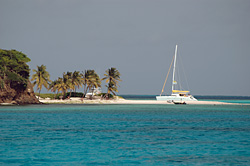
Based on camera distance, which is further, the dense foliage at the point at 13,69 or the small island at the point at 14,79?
the small island at the point at 14,79

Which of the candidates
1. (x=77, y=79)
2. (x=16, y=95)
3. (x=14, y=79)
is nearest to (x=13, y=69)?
(x=14, y=79)

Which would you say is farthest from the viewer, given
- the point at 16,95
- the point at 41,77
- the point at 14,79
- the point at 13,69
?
the point at 41,77

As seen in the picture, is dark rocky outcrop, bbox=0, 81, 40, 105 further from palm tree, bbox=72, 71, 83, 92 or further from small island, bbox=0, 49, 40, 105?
palm tree, bbox=72, 71, 83, 92

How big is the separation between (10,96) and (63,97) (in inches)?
1458

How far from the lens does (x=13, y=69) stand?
96750mm

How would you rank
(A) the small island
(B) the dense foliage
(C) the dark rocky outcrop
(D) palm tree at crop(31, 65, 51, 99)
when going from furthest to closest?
(D) palm tree at crop(31, 65, 51, 99), (C) the dark rocky outcrop, (A) the small island, (B) the dense foliage

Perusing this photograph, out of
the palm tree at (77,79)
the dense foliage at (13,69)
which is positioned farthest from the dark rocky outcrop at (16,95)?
the palm tree at (77,79)

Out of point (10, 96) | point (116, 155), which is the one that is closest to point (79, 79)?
point (10, 96)

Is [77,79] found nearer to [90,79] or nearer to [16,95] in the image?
[90,79]

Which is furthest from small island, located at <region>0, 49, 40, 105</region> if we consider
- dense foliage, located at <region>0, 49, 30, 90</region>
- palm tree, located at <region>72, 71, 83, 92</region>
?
palm tree, located at <region>72, 71, 83, 92</region>

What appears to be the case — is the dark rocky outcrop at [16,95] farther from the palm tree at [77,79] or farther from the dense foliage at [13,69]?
the palm tree at [77,79]

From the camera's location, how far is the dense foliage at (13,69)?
93.6 m

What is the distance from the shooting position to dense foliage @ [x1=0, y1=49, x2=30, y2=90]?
93.6m

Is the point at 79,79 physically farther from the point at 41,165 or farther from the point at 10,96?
the point at 41,165
